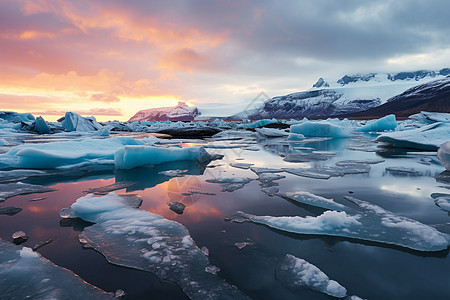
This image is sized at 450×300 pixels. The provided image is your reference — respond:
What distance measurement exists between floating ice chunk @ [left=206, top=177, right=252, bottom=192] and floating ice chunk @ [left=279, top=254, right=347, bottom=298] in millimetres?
1740

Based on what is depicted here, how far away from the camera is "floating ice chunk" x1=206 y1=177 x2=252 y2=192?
131 inches

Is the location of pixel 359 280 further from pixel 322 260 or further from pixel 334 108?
pixel 334 108

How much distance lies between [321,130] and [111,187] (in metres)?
13.7

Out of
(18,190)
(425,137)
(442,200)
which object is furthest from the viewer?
(425,137)

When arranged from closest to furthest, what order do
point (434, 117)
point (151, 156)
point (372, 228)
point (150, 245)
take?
point (150, 245) → point (372, 228) → point (151, 156) → point (434, 117)

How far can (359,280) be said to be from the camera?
1395 millimetres

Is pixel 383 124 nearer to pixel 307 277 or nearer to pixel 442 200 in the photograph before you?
pixel 442 200

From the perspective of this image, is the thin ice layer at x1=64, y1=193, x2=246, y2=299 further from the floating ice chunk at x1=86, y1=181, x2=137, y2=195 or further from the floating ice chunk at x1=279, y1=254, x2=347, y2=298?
the floating ice chunk at x1=86, y1=181, x2=137, y2=195

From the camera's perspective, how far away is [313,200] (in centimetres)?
269

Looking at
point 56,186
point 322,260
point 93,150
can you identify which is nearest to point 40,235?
point 56,186

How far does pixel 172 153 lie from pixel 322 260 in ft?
15.1

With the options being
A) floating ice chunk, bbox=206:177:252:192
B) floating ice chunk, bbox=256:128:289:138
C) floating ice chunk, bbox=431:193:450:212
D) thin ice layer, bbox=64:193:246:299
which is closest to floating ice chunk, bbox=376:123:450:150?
floating ice chunk, bbox=431:193:450:212

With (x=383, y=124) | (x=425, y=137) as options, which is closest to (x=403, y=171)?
(x=425, y=137)

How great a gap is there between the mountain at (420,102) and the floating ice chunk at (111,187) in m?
80.2
